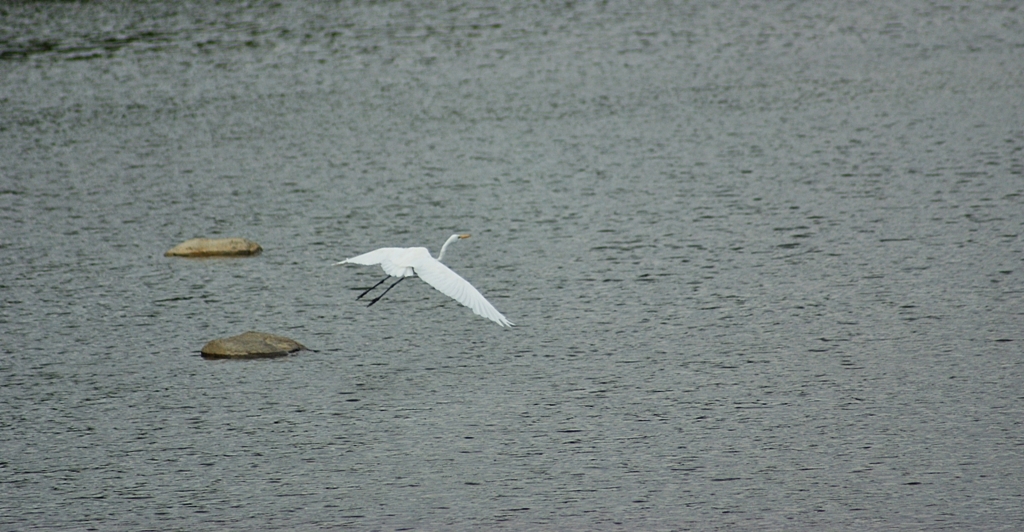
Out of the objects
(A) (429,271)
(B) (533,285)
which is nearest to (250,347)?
(A) (429,271)

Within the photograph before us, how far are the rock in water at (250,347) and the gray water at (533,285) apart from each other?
155mm

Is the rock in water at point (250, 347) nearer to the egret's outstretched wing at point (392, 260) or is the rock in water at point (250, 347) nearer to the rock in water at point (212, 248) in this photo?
the egret's outstretched wing at point (392, 260)

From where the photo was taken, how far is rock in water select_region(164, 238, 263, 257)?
16734mm

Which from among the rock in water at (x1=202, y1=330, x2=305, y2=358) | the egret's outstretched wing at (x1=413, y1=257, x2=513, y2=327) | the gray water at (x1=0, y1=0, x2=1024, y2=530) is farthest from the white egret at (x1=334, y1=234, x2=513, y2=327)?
the rock in water at (x1=202, y1=330, x2=305, y2=358)

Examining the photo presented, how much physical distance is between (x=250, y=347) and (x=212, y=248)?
412cm

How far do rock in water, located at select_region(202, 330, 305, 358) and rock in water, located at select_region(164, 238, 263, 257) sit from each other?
375 centimetres

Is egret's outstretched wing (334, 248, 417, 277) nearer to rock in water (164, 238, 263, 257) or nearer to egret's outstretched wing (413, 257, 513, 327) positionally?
egret's outstretched wing (413, 257, 513, 327)

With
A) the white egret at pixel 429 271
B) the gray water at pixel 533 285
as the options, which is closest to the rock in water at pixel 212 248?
the gray water at pixel 533 285

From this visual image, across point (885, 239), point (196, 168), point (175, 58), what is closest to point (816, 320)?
point (885, 239)

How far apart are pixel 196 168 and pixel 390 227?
539cm

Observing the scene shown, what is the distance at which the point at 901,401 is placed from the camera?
11.2 m

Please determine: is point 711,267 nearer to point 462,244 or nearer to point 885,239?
point 885,239

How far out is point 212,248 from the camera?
660 inches

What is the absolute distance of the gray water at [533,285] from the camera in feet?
32.7
